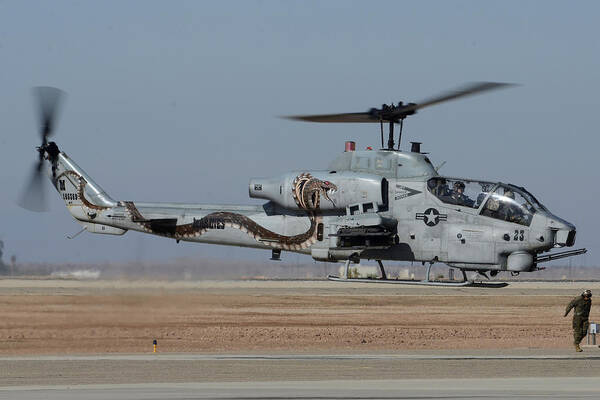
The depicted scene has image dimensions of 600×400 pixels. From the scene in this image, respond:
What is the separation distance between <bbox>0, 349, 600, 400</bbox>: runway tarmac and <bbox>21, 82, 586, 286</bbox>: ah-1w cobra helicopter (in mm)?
2523

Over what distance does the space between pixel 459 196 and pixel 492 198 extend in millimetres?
808

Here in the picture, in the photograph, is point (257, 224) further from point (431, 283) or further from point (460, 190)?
point (460, 190)

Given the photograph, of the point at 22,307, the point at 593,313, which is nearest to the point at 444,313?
the point at 593,313

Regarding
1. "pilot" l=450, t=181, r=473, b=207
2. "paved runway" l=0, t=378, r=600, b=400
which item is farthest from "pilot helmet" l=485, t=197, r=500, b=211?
"paved runway" l=0, t=378, r=600, b=400

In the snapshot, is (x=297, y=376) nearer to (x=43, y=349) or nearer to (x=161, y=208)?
(x=161, y=208)

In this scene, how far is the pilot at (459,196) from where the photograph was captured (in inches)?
1057

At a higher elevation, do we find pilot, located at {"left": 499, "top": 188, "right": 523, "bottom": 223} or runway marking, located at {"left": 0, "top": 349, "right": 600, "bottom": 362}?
pilot, located at {"left": 499, "top": 188, "right": 523, "bottom": 223}

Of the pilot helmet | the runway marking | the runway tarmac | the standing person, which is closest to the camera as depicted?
the runway tarmac

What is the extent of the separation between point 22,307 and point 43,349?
20.8 metres

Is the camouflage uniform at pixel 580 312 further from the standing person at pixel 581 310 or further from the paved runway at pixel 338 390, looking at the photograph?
the paved runway at pixel 338 390

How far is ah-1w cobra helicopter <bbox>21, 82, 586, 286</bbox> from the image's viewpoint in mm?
26562

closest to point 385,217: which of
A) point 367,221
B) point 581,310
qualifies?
point 367,221

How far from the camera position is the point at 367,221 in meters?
26.8

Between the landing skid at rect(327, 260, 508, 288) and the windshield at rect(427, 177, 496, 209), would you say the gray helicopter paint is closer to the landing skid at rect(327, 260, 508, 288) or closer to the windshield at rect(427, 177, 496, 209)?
the windshield at rect(427, 177, 496, 209)
